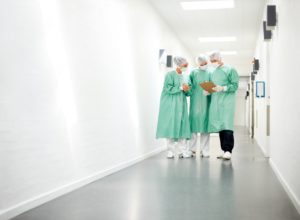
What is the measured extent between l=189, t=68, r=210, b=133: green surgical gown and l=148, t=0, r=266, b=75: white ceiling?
4.79 feet

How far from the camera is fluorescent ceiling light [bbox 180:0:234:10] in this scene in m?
7.05

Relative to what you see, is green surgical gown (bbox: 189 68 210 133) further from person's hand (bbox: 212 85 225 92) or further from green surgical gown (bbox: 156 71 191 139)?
person's hand (bbox: 212 85 225 92)

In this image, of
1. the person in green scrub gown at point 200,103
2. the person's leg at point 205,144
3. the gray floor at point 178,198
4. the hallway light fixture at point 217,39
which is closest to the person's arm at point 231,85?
the person in green scrub gown at point 200,103

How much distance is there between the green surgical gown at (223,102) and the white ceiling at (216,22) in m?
1.54

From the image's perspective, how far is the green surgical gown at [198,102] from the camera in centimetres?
641

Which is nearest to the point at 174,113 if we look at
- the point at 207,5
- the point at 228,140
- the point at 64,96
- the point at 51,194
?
the point at 228,140

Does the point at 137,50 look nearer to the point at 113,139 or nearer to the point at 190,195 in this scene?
the point at 113,139

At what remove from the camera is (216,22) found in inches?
337

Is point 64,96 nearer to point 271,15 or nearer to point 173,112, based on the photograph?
point 271,15

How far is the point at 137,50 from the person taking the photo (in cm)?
618

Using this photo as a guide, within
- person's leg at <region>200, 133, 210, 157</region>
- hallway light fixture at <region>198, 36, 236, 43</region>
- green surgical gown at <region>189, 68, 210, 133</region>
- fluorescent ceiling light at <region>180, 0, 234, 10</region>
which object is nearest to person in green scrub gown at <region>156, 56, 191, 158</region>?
green surgical gown at <region>189, 68, 210, 133</region>

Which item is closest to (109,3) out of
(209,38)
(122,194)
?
(122,194)

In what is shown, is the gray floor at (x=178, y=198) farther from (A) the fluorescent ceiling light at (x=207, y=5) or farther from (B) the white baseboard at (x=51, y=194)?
(A) the fluorescent ceiling light at (x=207, y=5)

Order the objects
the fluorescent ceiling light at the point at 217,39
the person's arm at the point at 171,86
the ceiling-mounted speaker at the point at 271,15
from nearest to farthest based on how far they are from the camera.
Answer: the ceiling-mounted speaker at the point at 271,15 < the person's arm at the point at 171,86 < the fluorescent ceiling light at the point at 217,39
